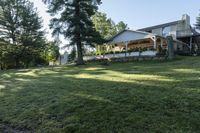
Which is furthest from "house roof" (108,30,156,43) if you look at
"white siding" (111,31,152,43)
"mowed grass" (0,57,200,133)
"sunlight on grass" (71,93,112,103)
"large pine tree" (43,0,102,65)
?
"sunlight on grass" (71,93,112,103)

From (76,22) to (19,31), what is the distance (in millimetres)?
12452

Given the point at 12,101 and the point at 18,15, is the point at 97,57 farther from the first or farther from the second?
the point at 12,101

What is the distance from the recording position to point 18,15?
3391cm

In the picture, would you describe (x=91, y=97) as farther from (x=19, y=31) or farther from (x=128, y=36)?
(x=19, y=31)

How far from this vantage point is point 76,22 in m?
24.7

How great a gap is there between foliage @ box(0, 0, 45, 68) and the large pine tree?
8.81 m

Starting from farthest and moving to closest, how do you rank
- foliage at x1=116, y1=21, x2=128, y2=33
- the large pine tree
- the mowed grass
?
foliage at x1=116, y1=21, x2=128, y2=33 < the large pine tree < the mowed grass

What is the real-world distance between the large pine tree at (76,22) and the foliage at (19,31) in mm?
8809

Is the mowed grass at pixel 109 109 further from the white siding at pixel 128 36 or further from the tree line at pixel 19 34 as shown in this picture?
the tree line at pixel 19 34

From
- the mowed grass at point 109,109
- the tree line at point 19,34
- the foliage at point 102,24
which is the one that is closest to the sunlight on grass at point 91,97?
the mowed grass at point 109,109

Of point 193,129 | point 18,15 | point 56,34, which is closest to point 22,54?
point 18,15

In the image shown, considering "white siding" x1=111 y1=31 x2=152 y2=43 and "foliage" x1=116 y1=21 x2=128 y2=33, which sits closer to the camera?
"white siding" x1=111 y1=31 x2=152 y2=43

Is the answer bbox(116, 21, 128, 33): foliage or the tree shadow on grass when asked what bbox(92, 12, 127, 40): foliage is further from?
the tree shadow on grass

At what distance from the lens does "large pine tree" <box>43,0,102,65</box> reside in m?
24.9
